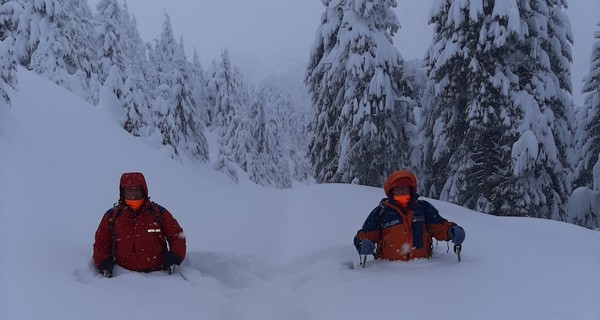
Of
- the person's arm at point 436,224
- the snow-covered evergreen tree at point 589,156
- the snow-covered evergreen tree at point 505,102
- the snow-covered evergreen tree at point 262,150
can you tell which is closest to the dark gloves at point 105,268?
the person's arm at point 436,224

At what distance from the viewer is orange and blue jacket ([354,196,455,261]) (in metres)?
5.45

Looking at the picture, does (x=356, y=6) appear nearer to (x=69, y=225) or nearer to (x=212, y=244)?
(x=212, y=244)

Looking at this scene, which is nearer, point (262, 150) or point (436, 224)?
point (436, 224)

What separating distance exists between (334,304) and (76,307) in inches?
98.9

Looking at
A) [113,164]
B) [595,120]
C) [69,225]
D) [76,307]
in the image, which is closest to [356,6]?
[595,120]

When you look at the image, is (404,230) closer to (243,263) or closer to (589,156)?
(243,263)

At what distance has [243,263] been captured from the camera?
6.69 meters

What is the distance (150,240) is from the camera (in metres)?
5.34

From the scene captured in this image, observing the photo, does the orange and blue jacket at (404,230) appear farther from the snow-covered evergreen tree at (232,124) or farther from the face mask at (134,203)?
the snow-covered evergreen tree at (232,124)

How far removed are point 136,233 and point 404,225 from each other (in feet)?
10.9

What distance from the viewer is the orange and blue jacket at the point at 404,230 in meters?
5.45

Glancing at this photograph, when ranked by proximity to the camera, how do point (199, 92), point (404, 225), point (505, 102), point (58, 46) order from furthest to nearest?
1. point (199, 92)
2. point (58, 46)
3. point (505, 102)
4. point (404, 225)

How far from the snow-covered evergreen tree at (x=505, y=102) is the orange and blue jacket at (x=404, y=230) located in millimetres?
7045

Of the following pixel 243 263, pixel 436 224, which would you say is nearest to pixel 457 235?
pixel 436 224
